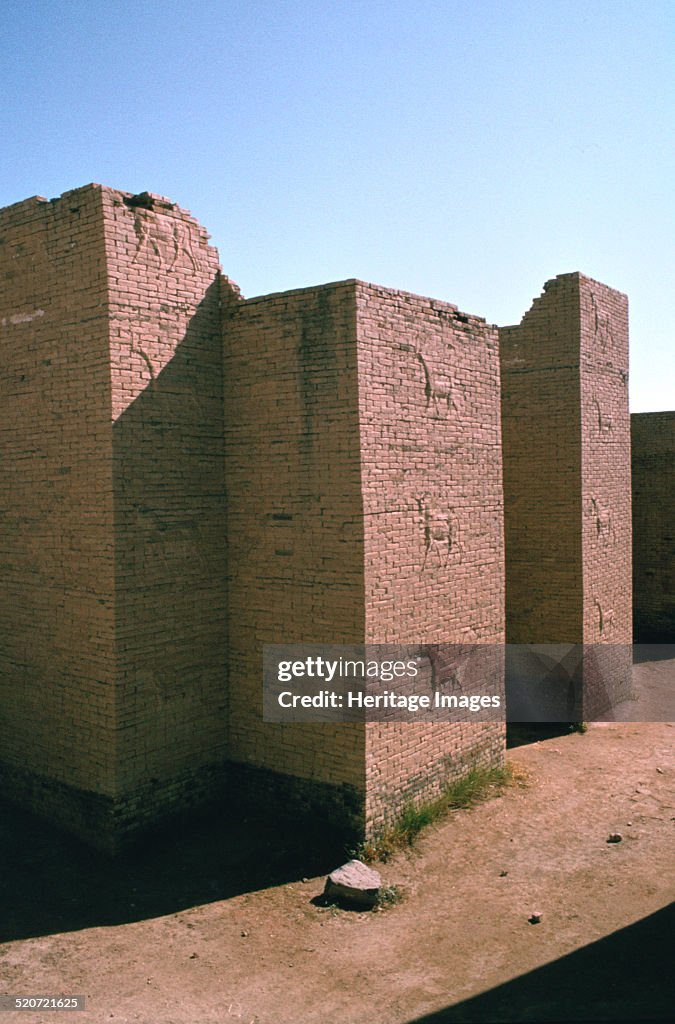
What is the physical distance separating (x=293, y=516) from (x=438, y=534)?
5.20 feet

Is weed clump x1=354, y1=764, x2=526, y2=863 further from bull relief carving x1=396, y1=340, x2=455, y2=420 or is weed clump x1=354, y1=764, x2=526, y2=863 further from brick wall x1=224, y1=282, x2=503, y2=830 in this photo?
bull relief carving x1=396, y1=340, x2=455, y2=420

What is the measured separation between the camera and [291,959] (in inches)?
229

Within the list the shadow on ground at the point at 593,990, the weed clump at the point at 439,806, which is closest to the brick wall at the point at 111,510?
the weed clump at the point at 439,806

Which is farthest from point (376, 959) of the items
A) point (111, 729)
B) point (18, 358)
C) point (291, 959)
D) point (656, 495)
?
point (656, 495)

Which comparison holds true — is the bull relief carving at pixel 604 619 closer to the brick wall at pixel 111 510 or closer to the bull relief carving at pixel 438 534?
the bull relief carving at pixel 438 534

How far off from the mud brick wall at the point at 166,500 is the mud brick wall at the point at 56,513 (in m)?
0.15

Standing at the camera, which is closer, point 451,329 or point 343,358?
point 343,358

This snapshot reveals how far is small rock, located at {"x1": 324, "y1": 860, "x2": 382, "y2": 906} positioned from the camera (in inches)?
255

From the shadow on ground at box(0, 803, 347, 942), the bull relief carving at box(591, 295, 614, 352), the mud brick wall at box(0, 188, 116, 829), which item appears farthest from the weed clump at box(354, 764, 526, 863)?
the bull relief carving at box(591, 295, 614, 352)

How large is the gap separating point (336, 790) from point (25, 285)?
5990 mm

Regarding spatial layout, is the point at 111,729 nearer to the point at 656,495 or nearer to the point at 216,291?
the point at 216,291

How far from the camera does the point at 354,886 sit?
649cm

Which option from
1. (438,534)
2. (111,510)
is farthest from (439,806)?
(111,510)

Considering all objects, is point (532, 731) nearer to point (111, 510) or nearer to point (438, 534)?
point (438, 534)
